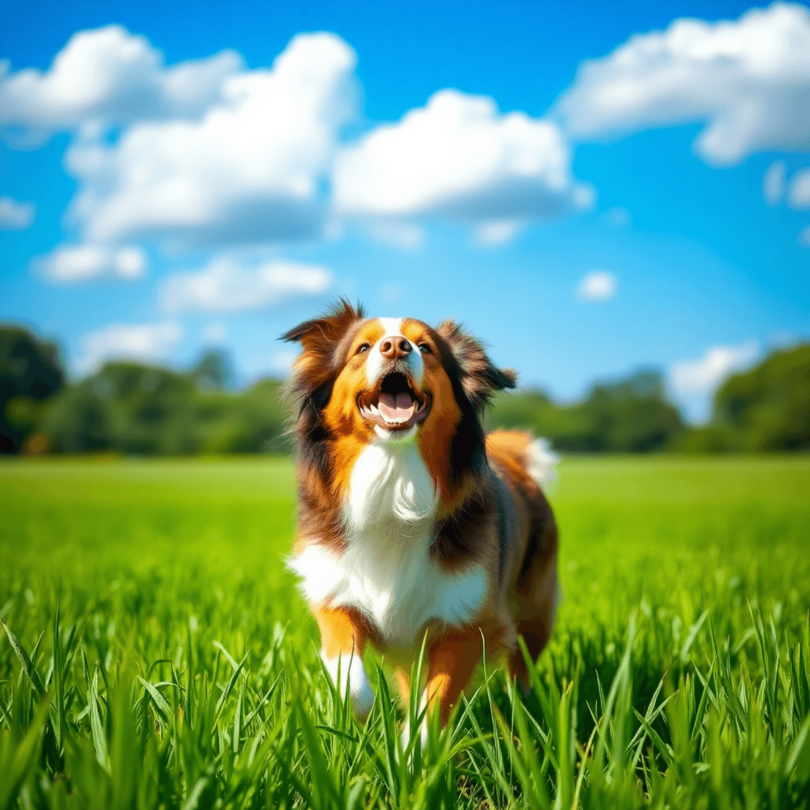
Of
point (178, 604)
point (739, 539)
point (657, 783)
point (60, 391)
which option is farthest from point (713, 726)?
point (60, 391)

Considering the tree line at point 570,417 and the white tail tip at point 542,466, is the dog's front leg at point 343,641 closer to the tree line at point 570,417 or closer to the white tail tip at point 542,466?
the white tail tip at point 542,466

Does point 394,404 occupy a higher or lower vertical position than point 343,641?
higher

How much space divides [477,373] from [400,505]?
662mm

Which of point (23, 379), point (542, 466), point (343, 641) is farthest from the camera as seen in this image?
point (23, 379)

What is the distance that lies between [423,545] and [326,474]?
486 mm

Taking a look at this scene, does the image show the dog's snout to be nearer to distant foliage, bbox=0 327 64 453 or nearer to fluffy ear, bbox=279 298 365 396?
fluffy ear, bbox=279 298 365 396

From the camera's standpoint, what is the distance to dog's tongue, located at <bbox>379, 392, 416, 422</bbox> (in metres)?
2.74

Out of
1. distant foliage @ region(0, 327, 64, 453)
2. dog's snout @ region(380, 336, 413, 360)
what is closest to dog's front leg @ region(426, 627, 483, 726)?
dog's snout @ region(380, 336, 413, 360)

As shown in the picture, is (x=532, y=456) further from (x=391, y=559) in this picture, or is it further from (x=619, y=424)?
(x=619, y=424)

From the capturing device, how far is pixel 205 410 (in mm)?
45969

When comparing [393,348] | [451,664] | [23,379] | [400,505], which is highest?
[23,379]

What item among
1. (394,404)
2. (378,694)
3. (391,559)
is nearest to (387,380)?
(394,404)

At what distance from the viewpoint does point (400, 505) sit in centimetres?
285

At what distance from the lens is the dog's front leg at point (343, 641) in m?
2.61
